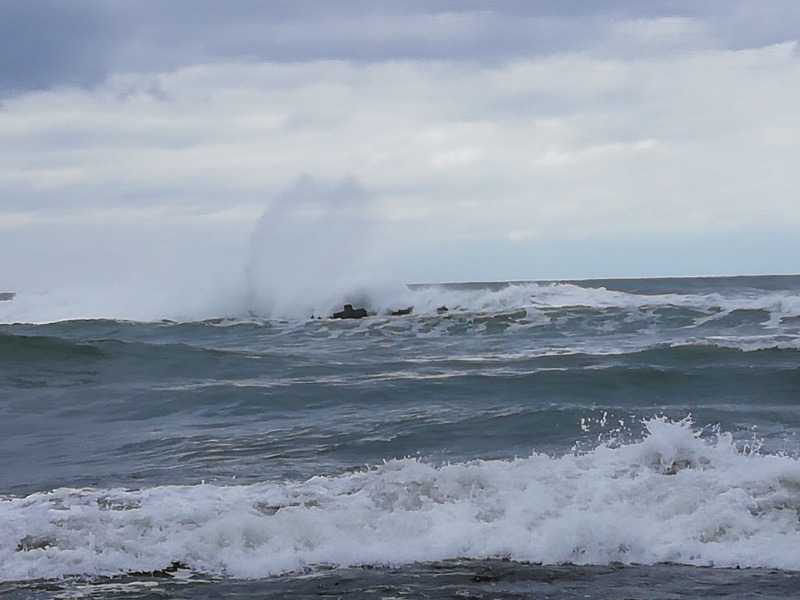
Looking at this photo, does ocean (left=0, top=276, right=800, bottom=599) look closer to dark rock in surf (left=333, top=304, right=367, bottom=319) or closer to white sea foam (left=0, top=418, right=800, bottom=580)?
white sea foam (left=0, top=418, right=800, bottom=580)

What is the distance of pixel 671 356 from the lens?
1389 centimetres

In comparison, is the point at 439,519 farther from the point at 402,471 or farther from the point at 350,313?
the point at 350,313

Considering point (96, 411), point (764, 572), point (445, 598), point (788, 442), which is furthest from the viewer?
point (96, 411)

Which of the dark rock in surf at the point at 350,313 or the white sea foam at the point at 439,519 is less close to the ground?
the dark rock in surf at the point at 350,313

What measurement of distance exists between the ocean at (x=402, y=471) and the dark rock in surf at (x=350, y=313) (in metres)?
9.92

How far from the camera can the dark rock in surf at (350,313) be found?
2614 centimetres

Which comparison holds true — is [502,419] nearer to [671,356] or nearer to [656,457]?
[656,457]

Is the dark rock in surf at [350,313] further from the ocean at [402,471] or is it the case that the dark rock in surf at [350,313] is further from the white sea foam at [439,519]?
the white sea foam at [439,519]

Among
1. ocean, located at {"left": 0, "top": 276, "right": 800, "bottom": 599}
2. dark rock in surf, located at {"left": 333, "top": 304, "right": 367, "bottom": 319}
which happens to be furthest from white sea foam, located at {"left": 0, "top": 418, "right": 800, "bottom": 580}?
dark rock in surf, located at {"left": 333, "top": 304, "right": 367, "bottom": 319}

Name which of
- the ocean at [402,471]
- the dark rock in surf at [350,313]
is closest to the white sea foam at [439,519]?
the ocean at [402,471]

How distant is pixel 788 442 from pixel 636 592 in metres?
4.23

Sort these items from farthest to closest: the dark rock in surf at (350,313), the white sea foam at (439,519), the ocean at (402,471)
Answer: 1. the dark rock in surf at (350,313)
2. the white sea foam at (439,519)
3. the ocean at (402,471)

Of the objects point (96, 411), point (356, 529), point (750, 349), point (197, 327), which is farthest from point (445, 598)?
point (197, 327)

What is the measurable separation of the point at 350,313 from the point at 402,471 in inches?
798
